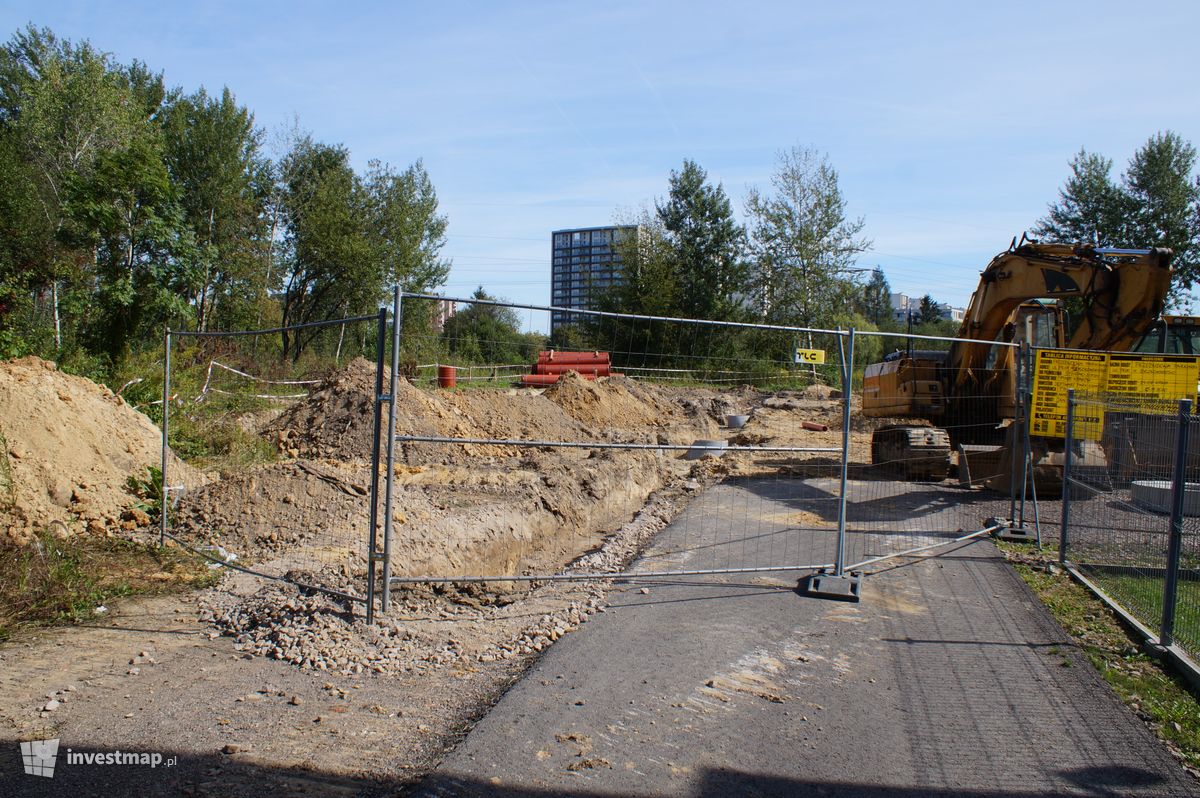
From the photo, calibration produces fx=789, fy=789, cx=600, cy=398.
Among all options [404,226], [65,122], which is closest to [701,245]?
[404,226]

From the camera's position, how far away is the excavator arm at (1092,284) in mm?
10383

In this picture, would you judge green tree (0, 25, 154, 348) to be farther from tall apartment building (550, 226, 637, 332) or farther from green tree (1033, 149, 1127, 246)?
green tree (1033, 149, 1127, 246)

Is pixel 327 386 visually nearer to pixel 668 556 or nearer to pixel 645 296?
pixel 668 556

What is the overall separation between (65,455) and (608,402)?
1519 cm

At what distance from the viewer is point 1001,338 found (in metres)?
12.5

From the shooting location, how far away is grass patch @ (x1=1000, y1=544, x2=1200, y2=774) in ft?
14.1

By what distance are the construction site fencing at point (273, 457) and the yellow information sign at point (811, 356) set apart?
3.81 m

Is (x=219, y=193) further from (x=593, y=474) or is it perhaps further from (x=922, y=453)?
(x=922, y=453)

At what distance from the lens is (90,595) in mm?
5770

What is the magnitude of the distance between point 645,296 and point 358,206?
14.9 metres

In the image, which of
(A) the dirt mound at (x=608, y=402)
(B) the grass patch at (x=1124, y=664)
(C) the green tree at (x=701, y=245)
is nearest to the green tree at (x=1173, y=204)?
(C) the green tree at (x=701, y=245)

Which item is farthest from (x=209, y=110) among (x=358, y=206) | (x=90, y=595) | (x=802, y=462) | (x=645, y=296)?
(x=90, y=595)

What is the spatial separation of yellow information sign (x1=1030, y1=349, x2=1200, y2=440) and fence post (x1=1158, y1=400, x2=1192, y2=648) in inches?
124

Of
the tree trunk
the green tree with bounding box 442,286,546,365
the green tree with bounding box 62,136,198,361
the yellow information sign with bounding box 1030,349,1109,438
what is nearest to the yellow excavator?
the yellow information sign with bounding box 1030,349,1109,438
